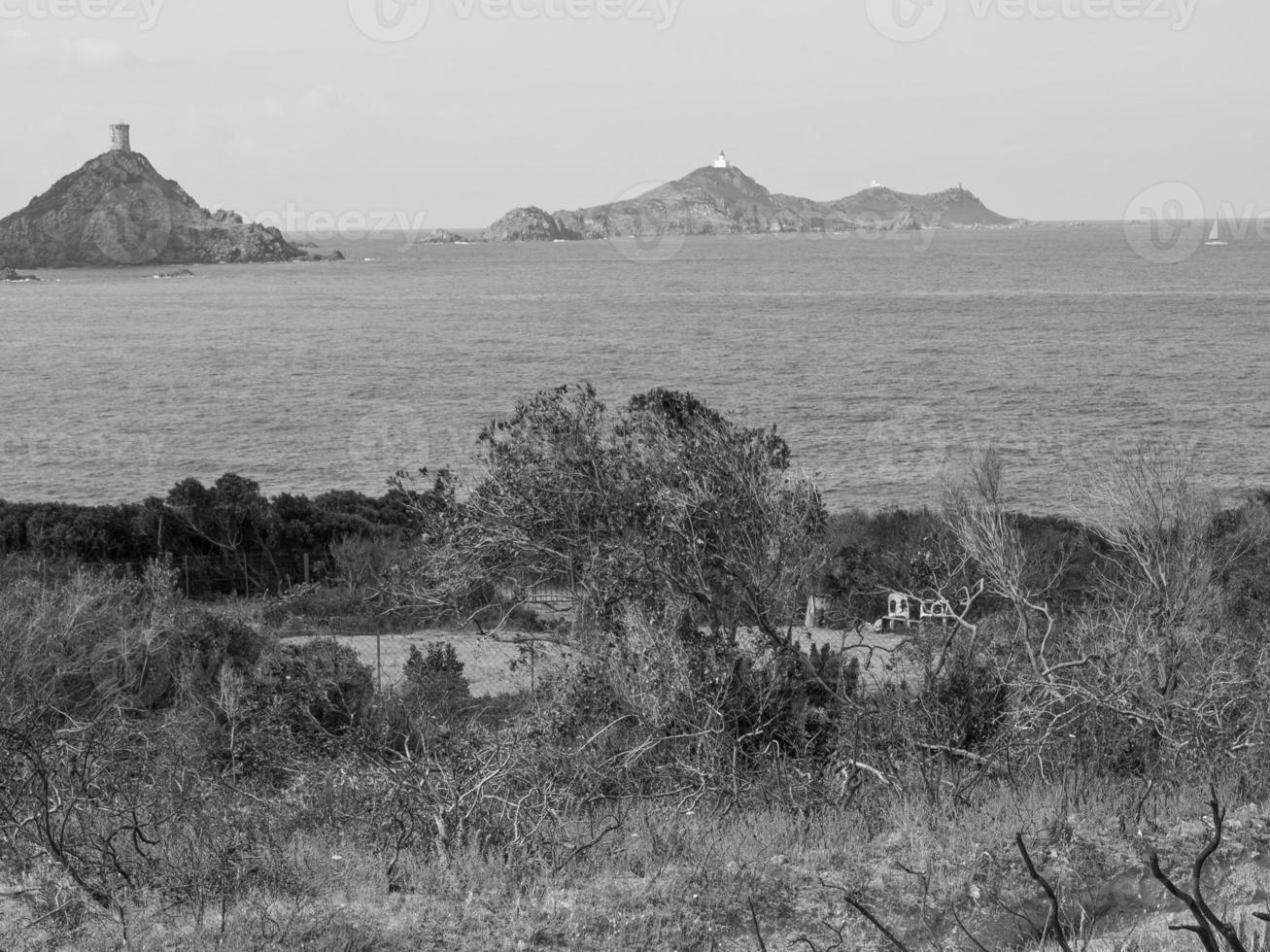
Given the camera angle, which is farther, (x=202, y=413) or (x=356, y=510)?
(x=202, y=413)

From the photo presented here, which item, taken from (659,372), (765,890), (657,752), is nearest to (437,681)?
(657,752)

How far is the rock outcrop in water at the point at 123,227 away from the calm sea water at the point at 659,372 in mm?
52561

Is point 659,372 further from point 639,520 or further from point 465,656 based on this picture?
point 639,520

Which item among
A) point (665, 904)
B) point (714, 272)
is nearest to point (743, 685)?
point (665, 904)

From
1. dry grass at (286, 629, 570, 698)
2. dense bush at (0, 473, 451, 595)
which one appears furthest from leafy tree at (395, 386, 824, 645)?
dense bush at (0, 473, 451, 595)

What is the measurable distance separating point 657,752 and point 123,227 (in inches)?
6770

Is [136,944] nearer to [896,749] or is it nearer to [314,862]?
[314,862]

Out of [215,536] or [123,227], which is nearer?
[215,536]

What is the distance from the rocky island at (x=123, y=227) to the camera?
531ft

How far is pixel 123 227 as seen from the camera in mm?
163250

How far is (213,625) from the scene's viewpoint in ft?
53.4

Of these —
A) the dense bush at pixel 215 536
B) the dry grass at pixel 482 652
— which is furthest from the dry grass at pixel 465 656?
the dense bush at pixel 215 536

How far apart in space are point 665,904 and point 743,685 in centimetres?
476

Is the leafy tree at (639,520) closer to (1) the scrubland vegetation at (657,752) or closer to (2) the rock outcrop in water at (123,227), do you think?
(1) the scrubland vegetation at (657,752)
